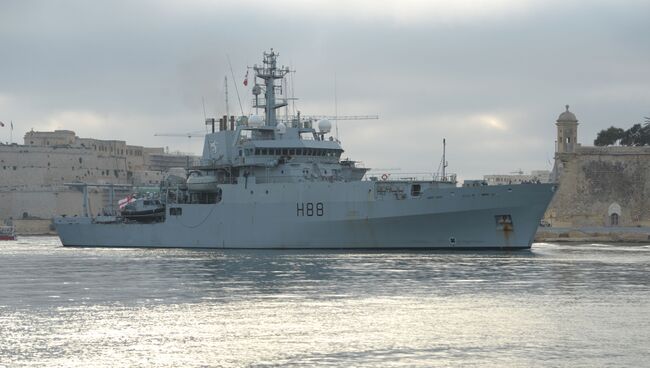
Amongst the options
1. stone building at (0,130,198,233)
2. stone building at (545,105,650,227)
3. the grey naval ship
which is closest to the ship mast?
the grey naval ship

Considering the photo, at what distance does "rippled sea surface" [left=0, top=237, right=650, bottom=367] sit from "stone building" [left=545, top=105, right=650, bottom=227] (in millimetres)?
31833

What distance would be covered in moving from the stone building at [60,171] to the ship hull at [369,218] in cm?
5194

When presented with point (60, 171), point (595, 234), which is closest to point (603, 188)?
point (595, 234)

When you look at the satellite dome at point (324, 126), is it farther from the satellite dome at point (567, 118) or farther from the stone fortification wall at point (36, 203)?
the stone fortification wall at point (36, 203)

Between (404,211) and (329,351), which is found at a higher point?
(404,211)

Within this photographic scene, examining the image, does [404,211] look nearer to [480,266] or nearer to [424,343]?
[480,266]

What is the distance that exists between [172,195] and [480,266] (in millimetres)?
20770

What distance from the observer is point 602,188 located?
70.5m

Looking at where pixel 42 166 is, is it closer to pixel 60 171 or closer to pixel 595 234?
pixel 60 171

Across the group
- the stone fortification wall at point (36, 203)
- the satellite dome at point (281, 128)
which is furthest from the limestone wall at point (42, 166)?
the satellite dome at point (281, 128)

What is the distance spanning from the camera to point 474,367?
1811 cm

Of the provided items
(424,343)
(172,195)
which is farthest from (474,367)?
(172,195)

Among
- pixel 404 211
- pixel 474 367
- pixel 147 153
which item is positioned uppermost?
pixel 147 153

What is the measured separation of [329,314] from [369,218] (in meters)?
19.8
